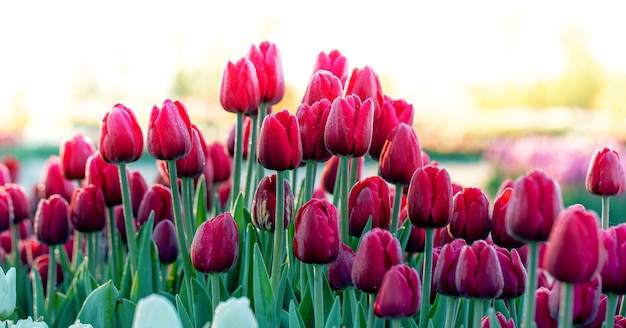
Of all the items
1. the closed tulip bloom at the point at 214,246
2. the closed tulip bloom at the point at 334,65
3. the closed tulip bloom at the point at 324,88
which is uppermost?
the closed tulip bloom at the point at 334,65

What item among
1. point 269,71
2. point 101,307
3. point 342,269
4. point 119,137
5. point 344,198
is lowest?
point 101,307

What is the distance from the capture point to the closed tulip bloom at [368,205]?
1.61 meters

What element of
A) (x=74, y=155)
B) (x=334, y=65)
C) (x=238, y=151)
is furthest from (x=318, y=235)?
(x=74, y=155)

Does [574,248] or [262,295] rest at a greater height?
[574,248]

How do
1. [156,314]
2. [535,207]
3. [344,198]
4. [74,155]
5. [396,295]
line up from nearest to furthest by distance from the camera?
[156,314] < [535,207] < [396,295] < [344,198] < [74,155]

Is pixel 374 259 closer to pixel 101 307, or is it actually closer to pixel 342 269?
pixel 342 269

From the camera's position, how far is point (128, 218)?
1782 millimetres

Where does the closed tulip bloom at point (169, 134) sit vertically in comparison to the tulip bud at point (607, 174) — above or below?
above

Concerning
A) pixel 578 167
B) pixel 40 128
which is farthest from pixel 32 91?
pixel 578 167

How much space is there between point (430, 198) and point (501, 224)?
0.65 feet

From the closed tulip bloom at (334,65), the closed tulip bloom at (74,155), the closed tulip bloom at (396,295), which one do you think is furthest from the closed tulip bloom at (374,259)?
the closed tulip bloom at (74,155)

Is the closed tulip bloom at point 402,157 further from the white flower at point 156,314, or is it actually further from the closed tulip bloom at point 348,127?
the white flower at point 156,314

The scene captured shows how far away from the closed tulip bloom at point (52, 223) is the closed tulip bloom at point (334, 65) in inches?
27.8

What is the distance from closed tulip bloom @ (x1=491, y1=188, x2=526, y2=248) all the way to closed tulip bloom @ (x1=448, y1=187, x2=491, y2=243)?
2 centimetres
